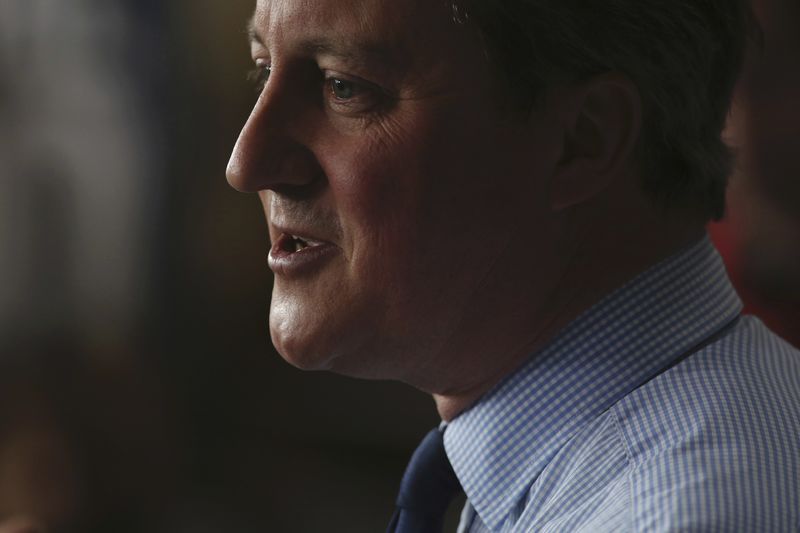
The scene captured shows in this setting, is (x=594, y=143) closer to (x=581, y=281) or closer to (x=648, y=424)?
(x=581, y=281)

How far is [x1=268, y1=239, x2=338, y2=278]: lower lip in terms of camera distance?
124 centimetres

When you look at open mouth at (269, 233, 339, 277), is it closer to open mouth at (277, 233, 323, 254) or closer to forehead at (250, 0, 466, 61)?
open mouth at (277, 233, 323, 254)

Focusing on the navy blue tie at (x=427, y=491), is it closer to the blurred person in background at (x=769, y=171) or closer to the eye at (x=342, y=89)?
the eye at (x=342, y=89)

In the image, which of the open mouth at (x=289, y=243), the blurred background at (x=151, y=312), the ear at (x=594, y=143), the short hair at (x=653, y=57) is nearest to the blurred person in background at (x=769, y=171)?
the short hair at (x=653, y=57)

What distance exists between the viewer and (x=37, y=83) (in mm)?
4246

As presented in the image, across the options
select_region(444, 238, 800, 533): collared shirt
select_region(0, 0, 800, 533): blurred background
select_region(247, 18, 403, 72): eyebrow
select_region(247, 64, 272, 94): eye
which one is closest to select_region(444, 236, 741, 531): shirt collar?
select_region(444, 238, 800, 533): collared shirt

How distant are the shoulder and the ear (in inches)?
9.0

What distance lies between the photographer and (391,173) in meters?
1.17

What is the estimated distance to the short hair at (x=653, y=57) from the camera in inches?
45.7

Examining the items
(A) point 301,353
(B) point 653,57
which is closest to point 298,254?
(A) point 301,353

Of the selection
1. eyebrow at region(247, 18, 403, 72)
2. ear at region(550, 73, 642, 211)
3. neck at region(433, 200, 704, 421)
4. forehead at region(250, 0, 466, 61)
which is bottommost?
neck at region(433, 200, 704, 421)

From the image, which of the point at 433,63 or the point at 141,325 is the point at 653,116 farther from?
the point at 141,325

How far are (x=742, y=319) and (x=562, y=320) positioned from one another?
0.23 meters

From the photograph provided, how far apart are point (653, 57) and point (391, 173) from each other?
32 centimetres
